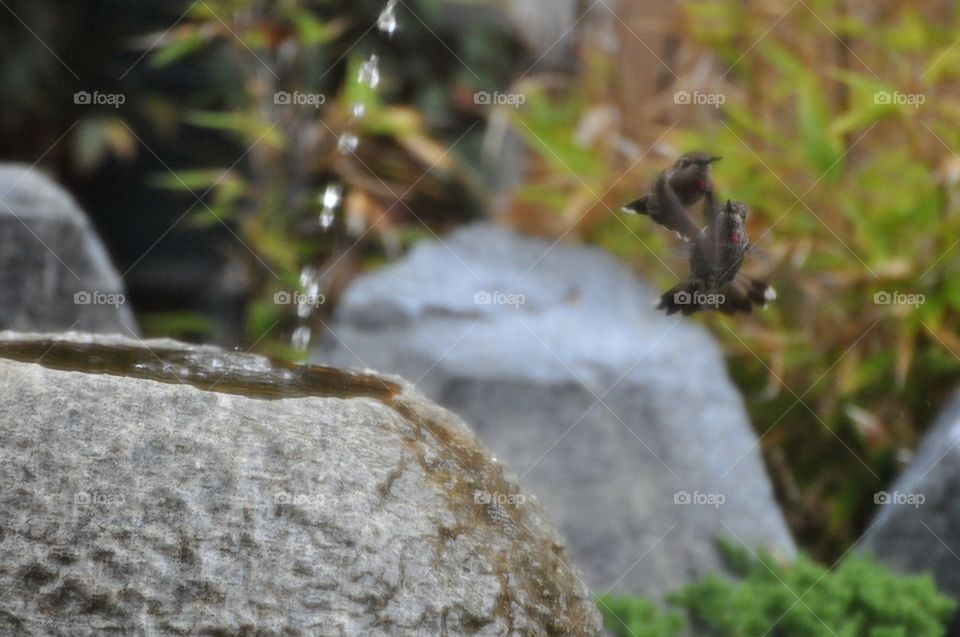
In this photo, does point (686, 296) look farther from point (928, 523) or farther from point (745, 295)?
point (928, 523)

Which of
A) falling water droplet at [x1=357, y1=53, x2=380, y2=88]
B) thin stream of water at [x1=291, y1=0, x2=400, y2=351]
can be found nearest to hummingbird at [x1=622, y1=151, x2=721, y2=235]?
thin stream of water at [x1=291, y1=0, x2=400, y2=351]

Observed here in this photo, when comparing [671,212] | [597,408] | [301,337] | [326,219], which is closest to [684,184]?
[671,212]

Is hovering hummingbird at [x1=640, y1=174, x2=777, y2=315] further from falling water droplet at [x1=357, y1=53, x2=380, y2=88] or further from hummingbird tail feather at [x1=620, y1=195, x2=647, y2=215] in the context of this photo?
falling water droplet at [x1=357, y1=53, x2=380, y2=88]

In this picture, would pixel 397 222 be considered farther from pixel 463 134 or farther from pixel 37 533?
pixel 37 533

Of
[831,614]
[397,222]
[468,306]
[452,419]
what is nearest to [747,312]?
[452,419]

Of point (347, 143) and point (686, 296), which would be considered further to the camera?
point (347, 143)
